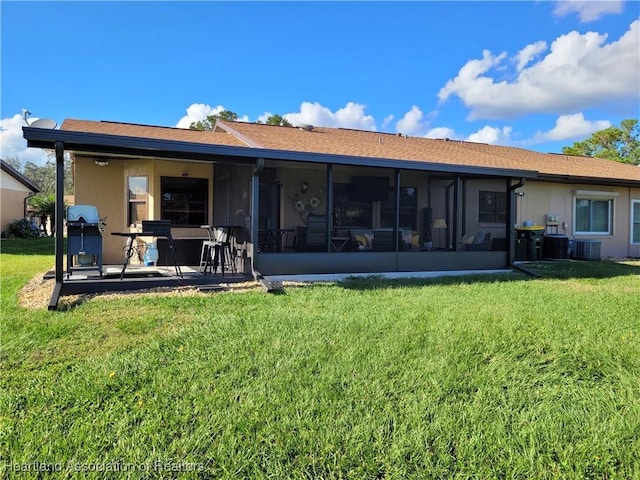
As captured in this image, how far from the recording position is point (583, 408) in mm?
3033

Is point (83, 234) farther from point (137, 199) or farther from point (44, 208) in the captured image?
point (44, 208)

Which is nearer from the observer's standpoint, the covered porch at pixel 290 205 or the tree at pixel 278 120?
the covered porch at pixel 290 205

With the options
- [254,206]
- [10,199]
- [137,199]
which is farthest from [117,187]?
[10,199]

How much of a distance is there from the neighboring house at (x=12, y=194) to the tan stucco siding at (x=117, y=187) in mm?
13017

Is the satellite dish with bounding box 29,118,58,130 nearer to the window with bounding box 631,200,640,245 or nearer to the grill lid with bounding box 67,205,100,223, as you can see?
the grill lid with bounding box 67,205,100,223

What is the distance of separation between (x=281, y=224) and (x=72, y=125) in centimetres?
522

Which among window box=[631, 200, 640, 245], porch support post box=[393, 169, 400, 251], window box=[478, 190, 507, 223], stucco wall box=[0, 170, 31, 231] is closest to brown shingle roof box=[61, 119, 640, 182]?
porch support post box=[393, 169, 400, 251]

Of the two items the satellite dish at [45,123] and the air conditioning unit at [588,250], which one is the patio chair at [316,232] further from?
the air conditioning unit at [588,250]

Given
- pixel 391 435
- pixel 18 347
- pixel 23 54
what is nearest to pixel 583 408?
pixel 391 435

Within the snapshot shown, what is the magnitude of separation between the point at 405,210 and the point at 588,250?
5781 millimetres

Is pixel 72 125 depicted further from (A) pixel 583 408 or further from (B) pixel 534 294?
(A) pixel 583 408

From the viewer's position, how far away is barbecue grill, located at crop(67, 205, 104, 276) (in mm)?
6656

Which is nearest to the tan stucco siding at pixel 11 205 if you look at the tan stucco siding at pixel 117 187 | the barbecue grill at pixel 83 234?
the tan stucco siding at pixel 117 187

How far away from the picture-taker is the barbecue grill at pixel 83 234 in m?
6.66
